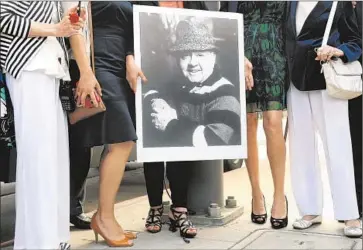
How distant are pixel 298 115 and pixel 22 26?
187 cm

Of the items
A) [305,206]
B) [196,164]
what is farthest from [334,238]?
[196,164]

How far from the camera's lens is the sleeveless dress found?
128 inches

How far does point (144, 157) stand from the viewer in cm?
290

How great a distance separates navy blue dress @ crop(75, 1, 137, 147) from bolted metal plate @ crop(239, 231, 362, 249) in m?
0.98

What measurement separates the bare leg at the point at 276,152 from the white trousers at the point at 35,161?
1.50 meters

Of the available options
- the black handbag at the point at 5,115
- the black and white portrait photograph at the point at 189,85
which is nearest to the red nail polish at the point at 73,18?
the black handbag at the point at 5,115

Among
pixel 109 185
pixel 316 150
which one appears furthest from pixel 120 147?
pixel 316 150

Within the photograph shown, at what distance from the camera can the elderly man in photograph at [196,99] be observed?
9.85 feet

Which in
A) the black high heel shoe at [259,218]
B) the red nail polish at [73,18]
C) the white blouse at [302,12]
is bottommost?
the black high heel shoe at [259,218]

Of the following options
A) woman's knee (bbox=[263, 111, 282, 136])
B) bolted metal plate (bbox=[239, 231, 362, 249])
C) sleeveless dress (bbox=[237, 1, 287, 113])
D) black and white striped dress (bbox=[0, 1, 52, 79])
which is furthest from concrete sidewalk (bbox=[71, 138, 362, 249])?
black and white striped dress (bbox=[0, 1, 52, 79])

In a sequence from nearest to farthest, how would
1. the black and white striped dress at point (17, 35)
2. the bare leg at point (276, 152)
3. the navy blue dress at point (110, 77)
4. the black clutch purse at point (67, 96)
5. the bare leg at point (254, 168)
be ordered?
the black and white striped dress at point (17, 35), the black clutch purse at point (67, 96), the navy blue dress at point (110, 77), the bare leg at point (276, 152), the bare leg at point (254, 168)

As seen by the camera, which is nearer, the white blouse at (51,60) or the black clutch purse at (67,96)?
the white blouse at (51,60)

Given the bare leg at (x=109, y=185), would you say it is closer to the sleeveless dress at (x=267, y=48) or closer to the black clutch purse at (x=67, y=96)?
the black clutch purse at (x=67, y=96)

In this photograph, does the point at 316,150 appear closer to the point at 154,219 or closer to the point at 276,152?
the point at 276,152
